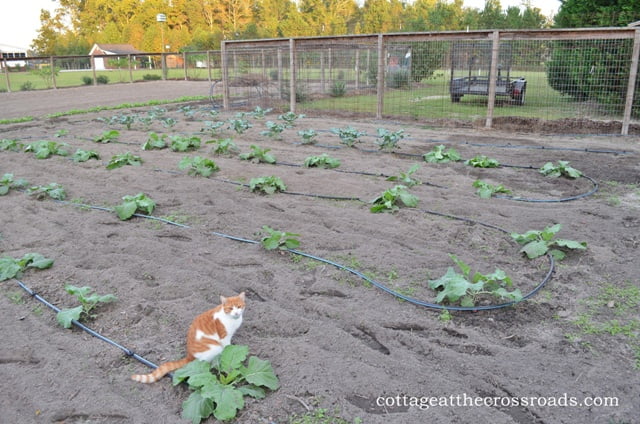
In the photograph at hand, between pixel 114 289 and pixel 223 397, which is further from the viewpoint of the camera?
pixel 114 289

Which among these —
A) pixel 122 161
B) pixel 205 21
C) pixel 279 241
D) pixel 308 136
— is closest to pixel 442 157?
pixel 308 136

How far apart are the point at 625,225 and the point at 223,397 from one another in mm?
4261

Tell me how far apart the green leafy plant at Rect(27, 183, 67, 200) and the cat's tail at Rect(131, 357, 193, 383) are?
387 cm

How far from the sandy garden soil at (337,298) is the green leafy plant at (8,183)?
1.06ft

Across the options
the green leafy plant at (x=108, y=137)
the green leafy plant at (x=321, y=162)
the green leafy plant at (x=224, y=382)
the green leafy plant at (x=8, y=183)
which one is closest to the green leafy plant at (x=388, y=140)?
the green leafy plant at (x=321, y=162)

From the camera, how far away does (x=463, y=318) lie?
10.8 feet

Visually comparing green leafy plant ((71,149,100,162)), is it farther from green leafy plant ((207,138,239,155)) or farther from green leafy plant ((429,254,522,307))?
green leafy plant ((429,254,522,307))

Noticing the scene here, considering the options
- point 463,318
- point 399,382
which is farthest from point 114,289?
point 463,318

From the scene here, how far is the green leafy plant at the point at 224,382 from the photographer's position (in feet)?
7.79

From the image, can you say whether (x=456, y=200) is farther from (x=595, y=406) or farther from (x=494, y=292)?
(x=595, y=406)

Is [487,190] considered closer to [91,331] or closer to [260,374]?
[260,374]

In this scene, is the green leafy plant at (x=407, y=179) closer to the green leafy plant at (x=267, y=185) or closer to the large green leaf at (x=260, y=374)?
the green leafy plant at (x=267, y=185)

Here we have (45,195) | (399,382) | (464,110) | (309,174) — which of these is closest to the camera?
(399,382)

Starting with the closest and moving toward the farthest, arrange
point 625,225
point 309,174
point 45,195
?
point 625,225, point 45,195, point 309,174
